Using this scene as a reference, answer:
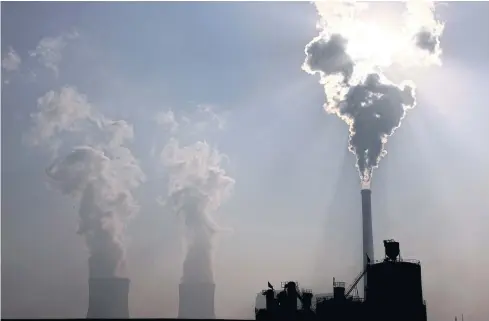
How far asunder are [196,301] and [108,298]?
2243 cm

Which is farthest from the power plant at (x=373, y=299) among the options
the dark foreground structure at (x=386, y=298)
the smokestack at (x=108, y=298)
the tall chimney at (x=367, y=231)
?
the smokestack at (x=108, y=298)

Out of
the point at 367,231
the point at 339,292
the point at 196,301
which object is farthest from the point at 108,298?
the point at 339,292

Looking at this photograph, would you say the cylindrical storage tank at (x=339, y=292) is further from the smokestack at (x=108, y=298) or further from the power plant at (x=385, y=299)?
the smokestack at (x=108, y=298)

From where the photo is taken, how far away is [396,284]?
45531 mm

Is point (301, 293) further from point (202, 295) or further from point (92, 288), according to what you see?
point (202, 295)

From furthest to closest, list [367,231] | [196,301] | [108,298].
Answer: [196,301], [108,298], [367,231]

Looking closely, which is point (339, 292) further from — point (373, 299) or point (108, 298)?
point (108, 298)

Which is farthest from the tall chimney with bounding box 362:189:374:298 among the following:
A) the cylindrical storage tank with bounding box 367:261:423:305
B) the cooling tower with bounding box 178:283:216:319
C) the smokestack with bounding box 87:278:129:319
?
the cooling tower with bounding box 178:283:216:319

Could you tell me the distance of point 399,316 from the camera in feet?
147

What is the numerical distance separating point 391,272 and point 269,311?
1439 cm

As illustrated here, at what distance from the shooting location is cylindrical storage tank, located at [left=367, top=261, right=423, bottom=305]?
45.3 metres

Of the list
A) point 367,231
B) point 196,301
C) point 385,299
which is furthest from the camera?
point 196,301

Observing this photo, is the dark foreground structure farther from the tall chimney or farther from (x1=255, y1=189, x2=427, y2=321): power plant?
the tall chimney

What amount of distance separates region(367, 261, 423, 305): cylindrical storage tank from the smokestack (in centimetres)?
5947
